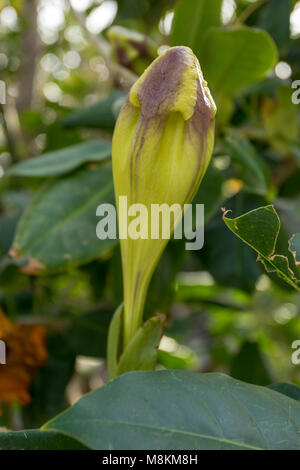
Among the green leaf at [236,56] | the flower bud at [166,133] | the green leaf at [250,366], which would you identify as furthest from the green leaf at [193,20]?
the green leaf at [250,366]

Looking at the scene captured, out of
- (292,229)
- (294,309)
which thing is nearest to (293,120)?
(292,229)

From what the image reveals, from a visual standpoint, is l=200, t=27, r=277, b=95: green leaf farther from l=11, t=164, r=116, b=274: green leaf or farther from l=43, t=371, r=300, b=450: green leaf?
l=43, t=371, r=300, b=450: green leaf

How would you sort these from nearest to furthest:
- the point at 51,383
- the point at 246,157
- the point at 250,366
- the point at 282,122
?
the point at 246,157
the point at 282,122
the point at 51,383
the point at 250,366

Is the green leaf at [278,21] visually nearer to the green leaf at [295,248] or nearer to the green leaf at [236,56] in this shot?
the green leaf at [236,56]

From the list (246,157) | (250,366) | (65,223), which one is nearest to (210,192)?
(246,157)

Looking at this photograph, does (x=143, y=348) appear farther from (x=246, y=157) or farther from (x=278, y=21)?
(x=278, y=21)

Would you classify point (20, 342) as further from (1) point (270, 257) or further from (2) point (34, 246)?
(1) point (270, 257)

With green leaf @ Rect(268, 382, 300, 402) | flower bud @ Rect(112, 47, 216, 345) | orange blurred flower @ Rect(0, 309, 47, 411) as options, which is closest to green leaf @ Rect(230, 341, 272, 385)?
orange blurred flower @ Rect(0, 309, 47, 411)
